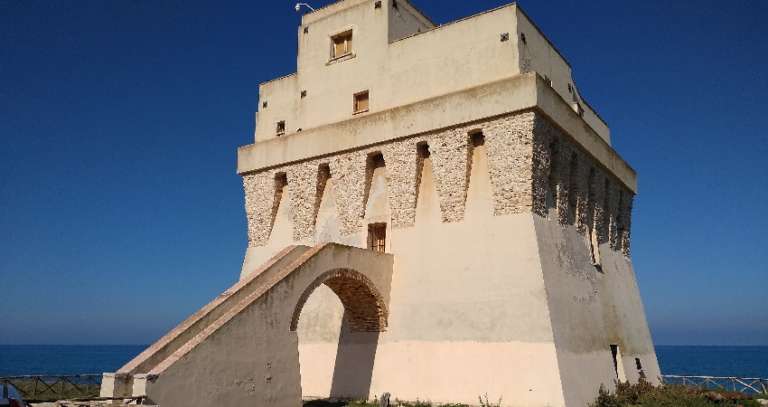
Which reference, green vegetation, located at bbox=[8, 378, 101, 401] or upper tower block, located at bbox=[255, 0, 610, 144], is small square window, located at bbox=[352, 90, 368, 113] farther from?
green vegetation, located at bbox=[8, 378, 101, 401]

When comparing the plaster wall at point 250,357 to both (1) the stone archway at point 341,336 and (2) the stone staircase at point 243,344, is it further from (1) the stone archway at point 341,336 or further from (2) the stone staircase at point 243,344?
(1) the stone archway at point 341,336

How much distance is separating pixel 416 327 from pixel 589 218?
7.90m

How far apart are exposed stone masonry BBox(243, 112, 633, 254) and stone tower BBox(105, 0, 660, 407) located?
0.06m

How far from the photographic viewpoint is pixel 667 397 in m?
17.5

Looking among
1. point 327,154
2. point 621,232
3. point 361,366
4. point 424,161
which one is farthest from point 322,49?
point 621,232

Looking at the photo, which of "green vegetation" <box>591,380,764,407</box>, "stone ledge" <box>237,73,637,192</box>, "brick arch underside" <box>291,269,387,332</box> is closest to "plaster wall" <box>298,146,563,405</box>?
"brick arch underside" <box>291,269,387,332</box>

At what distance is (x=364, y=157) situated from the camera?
801 inches

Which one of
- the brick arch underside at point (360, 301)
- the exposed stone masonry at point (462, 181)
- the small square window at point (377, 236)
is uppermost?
the exposed stone masonry at point (462, 181)

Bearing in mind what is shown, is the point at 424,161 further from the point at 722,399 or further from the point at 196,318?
the point at 722,399

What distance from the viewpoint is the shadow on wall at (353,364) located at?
1848 cm

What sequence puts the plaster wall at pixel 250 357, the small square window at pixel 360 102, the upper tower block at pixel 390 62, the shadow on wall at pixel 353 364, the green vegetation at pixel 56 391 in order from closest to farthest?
the plaster wall at pixel 250 357, the green vegetation at pixel 56 391, the shadow on wall at pixel 353 364, the upper tower block at pixel 390 62, the small square window at pixel 360 102

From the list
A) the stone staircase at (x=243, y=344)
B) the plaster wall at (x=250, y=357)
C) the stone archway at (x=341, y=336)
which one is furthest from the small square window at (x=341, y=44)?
the plaster wall at (x=250, y=357)

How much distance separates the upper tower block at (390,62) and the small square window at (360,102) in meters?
0.02

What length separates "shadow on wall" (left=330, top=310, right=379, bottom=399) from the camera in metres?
18.5
